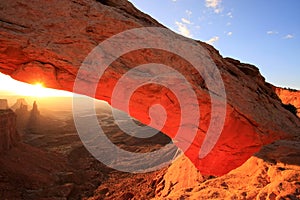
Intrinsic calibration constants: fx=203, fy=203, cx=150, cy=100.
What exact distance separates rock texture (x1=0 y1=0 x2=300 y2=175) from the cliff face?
18.3 metres

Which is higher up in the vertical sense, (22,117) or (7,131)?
(22,117)

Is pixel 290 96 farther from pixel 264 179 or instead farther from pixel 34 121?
pixel 34 121

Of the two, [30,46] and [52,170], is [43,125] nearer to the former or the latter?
[52,170]

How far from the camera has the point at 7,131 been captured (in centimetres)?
2198

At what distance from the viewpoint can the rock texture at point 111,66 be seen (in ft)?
20.4

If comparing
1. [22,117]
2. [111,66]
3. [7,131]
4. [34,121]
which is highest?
[111,66]

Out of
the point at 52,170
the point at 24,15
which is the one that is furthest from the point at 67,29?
the point at 52,170

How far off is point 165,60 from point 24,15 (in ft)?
15.4

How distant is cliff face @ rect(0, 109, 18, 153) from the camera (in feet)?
69.3

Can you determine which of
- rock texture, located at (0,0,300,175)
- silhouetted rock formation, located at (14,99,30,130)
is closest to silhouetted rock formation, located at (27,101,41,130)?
silhouetted rock formation, located at (14,99,30,130)

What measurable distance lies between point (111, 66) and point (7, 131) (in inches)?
847

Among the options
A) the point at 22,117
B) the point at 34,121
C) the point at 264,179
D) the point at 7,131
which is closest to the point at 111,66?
the point at 264,179

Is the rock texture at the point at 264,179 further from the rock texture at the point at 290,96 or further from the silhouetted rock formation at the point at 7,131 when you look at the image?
the silhouetted rock formation at the point at 7,131

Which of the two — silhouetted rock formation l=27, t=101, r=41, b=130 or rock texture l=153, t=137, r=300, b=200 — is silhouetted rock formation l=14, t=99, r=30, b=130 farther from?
rock texture l=153, t=137, r=300, b=200
